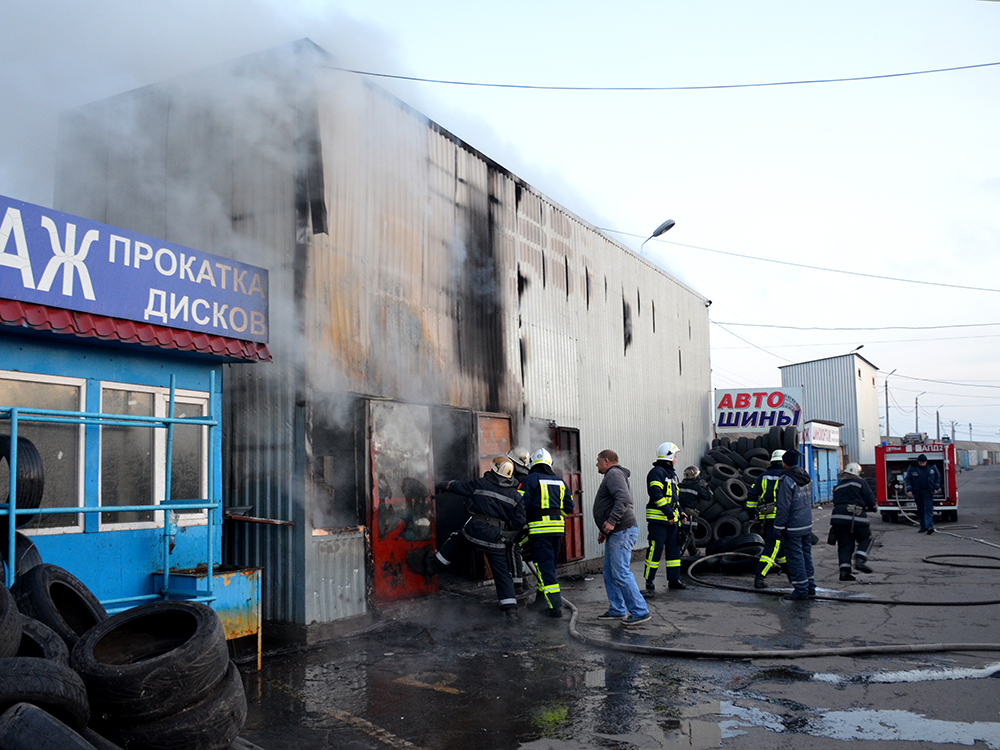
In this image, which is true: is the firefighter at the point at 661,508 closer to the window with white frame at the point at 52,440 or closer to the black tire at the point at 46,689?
the window with white frame at the point at 52,440

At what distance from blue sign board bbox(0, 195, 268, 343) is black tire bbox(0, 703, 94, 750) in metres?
3.07

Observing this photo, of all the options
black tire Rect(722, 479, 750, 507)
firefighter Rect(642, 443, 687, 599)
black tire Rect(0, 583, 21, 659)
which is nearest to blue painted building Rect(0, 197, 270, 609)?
black tire Rect(0, 583, 21, 659)

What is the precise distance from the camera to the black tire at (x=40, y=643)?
440cm

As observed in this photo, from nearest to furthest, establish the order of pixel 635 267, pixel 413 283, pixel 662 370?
1. pixel 413 283
2. pixel 635 267
3. pixel 662 370

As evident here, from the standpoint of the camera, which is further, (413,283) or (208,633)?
(413,283)

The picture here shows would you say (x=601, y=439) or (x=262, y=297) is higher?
(x=262, y=297)

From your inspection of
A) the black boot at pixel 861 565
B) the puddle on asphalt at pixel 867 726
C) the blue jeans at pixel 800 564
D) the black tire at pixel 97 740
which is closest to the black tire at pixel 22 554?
the black tire at pixel 97 740

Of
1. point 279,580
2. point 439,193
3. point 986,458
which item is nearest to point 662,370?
point 439,193

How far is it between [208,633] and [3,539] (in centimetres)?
197

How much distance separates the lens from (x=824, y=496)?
118 feet

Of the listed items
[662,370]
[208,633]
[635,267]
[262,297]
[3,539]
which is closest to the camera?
[208,633]

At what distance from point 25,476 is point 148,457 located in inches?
52.5

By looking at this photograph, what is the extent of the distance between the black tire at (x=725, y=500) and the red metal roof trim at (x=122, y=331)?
10319mm

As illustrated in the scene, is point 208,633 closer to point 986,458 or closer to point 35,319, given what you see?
point 35,319
